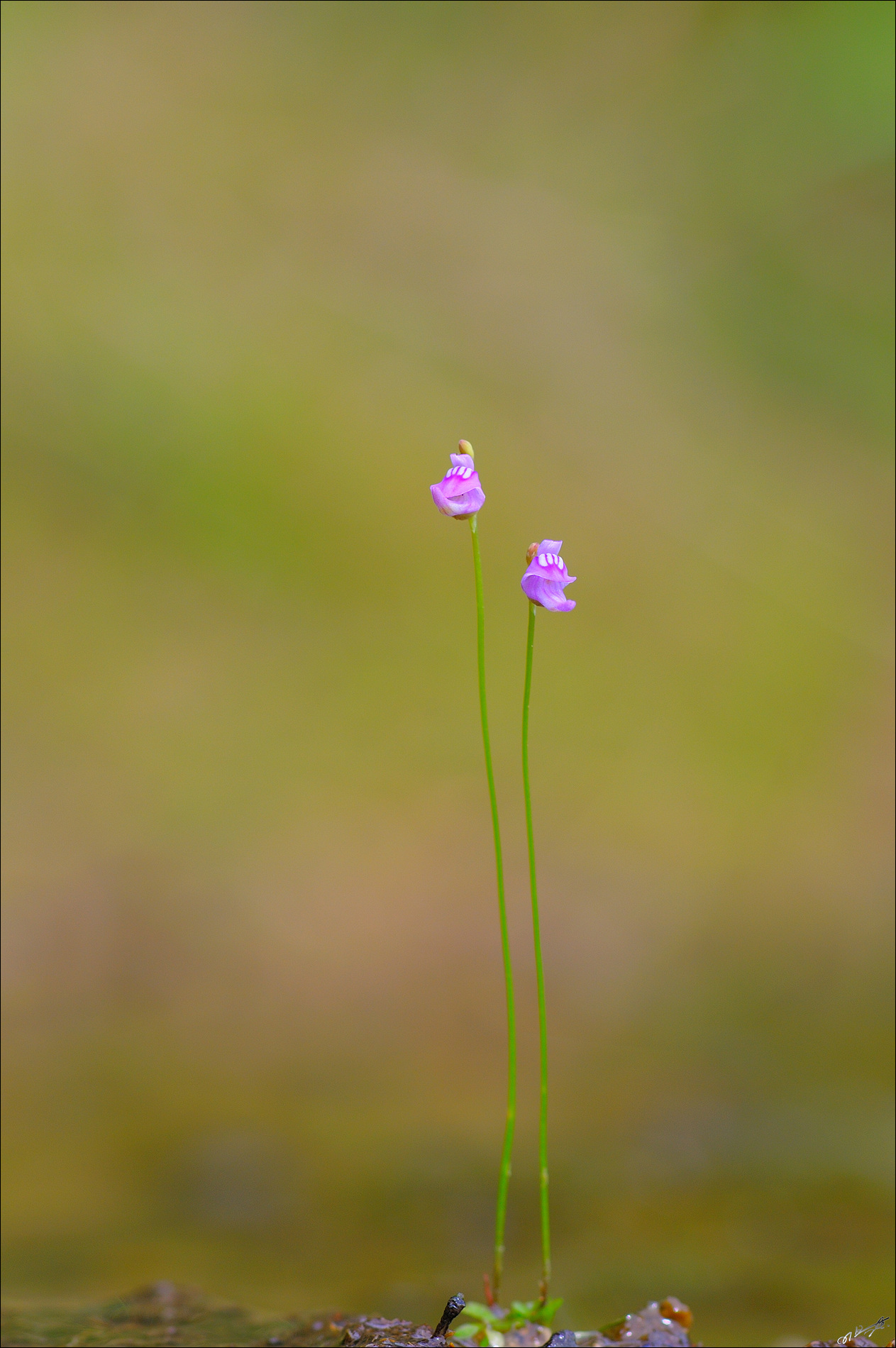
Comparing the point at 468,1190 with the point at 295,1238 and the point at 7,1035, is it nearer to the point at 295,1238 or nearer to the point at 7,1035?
the point at 295,1238

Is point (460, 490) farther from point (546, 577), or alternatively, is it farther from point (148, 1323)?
point (148, 1323)

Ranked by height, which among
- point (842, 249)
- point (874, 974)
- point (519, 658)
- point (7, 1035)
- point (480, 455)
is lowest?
point (7, 1035)

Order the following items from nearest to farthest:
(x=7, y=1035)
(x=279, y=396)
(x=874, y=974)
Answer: (x=7, y=1035)
(x=874, y=974)
(x=279, y=396)

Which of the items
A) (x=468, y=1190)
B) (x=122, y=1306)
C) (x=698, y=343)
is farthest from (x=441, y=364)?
(x=122, y=1306)

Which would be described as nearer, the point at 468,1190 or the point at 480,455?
the point at 468,1190
